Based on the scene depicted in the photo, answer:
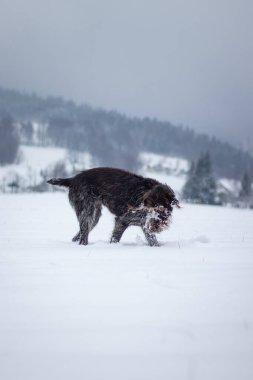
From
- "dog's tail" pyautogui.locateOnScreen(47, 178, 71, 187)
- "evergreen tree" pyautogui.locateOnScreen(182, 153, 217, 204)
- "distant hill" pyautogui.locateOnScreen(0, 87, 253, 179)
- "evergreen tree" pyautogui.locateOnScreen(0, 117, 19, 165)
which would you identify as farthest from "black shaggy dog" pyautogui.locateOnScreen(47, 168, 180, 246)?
"evergreen tree" pyautogui.locateOnScreen(0, 117, 19, 165)

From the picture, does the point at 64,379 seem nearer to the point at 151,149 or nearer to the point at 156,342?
the point at 156,342

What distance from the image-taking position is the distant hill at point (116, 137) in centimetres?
12231

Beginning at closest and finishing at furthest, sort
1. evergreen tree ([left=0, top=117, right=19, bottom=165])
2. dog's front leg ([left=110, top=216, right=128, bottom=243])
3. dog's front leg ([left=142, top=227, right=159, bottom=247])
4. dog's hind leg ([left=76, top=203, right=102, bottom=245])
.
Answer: dog's front leg ([left=142, top=227, right=159, bottom=247]) → dog's front leg ([left=110, top=216, right=128, bottom=243]) → dog's hind leg ([left=76, top=203, right=102, bottom=245]) → evergreen tree ([left=0, top=117, right=19, bottom=165])

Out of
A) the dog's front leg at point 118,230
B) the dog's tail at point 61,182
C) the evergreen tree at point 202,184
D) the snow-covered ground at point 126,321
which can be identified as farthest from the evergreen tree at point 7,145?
the snow-covered ground at point 126,321

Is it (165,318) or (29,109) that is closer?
(165,318)

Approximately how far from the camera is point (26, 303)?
2395 mm

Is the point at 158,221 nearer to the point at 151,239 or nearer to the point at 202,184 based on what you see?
the point at 151,239

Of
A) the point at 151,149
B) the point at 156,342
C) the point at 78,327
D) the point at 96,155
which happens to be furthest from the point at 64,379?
the point at 151,149

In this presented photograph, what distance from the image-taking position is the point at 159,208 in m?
5.28

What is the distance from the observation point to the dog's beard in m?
5.27

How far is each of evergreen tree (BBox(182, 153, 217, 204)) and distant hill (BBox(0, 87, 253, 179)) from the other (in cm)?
4690

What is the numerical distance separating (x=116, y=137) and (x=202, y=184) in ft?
365

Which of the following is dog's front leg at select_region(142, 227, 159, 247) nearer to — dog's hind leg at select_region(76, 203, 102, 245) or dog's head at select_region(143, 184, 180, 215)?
dog's head at select_region(143, 184, 180, 215)

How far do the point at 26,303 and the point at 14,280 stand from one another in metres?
0.60
